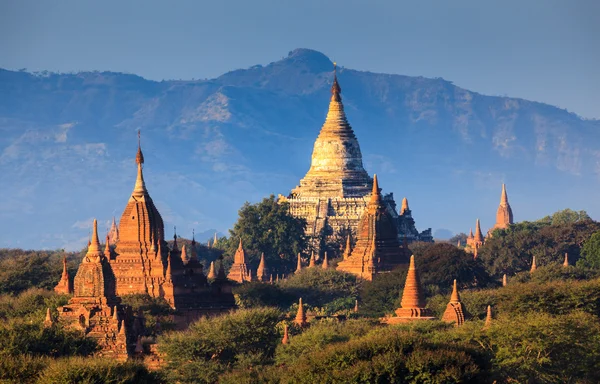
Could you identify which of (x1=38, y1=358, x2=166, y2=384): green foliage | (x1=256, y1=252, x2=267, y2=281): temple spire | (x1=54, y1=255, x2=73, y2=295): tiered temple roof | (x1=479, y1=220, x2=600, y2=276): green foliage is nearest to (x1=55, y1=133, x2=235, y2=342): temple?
(x1=54, y1=255, x2=73, y2=295): tiered temple roof

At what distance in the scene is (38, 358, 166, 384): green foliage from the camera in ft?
170

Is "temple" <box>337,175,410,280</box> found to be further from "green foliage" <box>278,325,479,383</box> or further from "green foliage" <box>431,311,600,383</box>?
"green foliage" <box>278,325,479,383</box>

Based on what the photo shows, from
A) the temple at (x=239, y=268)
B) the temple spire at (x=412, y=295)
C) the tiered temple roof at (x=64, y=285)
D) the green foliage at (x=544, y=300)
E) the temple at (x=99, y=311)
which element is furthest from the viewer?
the temple at (x=239, y=268)

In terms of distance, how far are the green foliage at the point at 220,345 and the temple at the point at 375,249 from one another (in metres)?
29.3

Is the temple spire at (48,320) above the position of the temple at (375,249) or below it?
below

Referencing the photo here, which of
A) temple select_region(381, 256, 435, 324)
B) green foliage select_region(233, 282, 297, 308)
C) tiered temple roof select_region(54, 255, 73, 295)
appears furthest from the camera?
green foliage select_region(233, 282, 297, 308)

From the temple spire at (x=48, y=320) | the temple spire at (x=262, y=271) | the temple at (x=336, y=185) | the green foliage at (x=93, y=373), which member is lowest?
the green foliage at (x=93, y=373)

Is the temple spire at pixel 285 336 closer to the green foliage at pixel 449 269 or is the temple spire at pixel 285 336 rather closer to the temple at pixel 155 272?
the temple at pixel 155 272

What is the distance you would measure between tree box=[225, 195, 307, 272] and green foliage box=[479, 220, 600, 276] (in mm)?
11090

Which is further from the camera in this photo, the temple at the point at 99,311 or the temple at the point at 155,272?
the temple at the point at 155,272

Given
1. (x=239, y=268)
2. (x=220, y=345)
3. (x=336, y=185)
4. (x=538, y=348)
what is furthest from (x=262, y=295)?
(x=336, y=185)

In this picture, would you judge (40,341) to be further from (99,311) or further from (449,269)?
(449,269)

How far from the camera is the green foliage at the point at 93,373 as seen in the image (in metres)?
51.7

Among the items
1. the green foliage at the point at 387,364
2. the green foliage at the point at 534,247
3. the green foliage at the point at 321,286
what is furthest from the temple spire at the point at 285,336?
the green foliage at the point at 534,247
